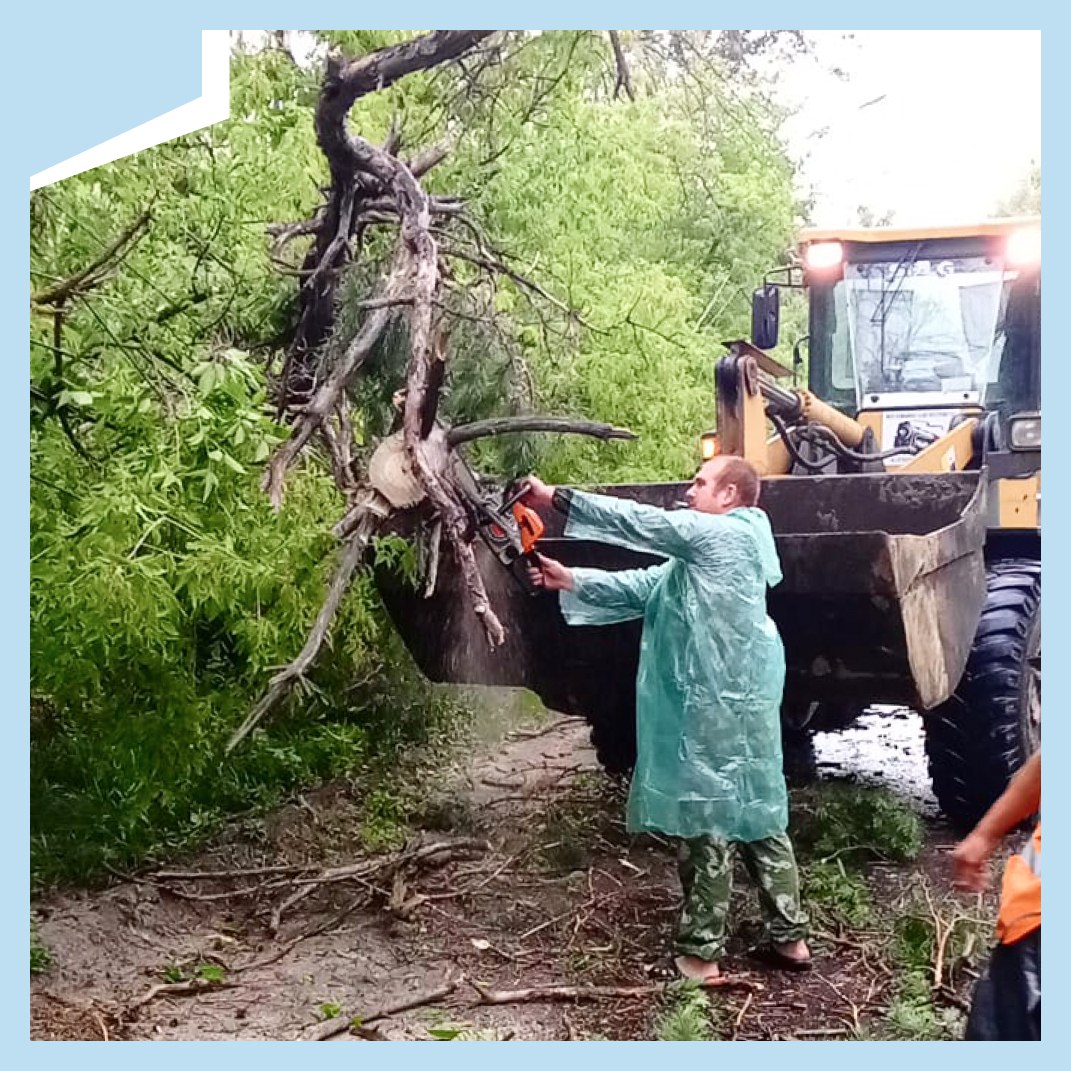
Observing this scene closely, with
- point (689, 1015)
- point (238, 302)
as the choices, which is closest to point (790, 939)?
point (689, 1015)

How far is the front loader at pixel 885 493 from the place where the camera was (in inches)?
148

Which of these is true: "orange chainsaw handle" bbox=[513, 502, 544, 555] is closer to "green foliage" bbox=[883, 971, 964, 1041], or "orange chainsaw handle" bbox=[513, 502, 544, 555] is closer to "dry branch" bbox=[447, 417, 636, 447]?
"dry branch" bbox=[447, 417, 636, 447]

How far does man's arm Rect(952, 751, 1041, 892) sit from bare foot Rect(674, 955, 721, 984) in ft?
2.13

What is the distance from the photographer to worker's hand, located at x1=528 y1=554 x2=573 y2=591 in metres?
3.80

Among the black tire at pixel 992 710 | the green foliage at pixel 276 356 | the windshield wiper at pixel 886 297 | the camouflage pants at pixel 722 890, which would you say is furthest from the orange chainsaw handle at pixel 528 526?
the black tire at pixel 992 710

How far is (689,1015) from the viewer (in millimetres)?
3711

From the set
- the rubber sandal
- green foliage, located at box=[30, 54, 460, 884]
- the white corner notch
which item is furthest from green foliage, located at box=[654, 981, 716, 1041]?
the white corner notch

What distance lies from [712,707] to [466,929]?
2.77 feet

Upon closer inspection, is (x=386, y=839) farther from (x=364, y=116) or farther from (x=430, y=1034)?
(x=364, y=116)

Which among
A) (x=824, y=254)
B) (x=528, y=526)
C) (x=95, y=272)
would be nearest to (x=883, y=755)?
(x=528, y=526)

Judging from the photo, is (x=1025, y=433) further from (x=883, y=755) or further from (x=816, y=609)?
(x=883, y=755)

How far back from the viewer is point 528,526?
381 cm

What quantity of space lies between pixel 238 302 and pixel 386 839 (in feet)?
4.72

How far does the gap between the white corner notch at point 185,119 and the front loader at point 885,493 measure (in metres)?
1.15
